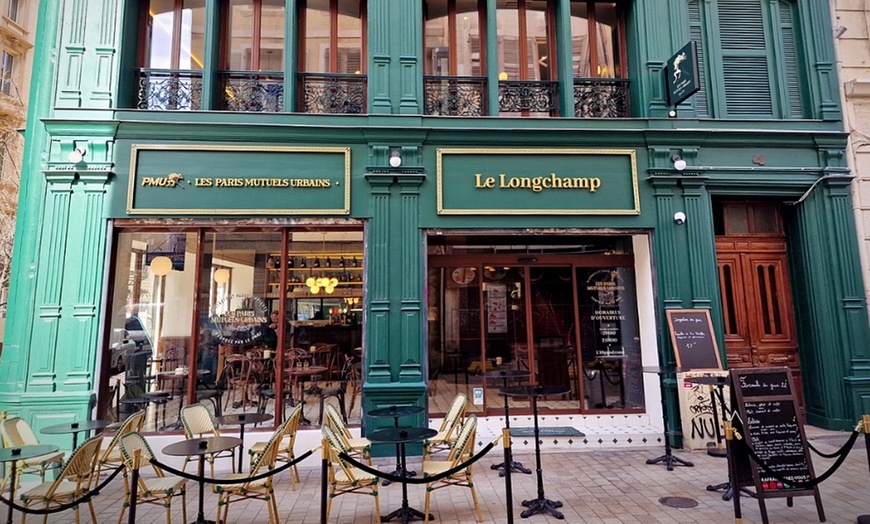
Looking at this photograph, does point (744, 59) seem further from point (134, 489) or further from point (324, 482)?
point (134, 489)

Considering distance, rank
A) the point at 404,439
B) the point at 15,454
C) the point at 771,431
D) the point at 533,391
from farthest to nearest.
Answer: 1. the point at 533,391
2. the point at 771,431
3. the point at 404,439
4. the point at 15,454

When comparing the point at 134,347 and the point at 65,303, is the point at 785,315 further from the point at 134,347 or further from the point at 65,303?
the point at 65,303

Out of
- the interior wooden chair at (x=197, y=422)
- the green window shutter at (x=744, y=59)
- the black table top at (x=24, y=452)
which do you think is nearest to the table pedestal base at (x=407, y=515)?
the interior wooden chair at (x=197, y=422)

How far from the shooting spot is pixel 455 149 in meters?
7.81

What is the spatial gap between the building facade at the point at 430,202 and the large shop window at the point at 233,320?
0.04 metres

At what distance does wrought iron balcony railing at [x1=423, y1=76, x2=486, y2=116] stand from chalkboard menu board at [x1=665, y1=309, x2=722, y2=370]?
4.56 meters

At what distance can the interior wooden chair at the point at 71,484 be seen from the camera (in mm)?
4488

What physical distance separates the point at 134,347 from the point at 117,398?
0.76 metres

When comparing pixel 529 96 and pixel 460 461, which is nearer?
pixel 460 461

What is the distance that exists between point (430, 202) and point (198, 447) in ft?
15.2

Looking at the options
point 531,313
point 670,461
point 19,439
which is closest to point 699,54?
point 531,313

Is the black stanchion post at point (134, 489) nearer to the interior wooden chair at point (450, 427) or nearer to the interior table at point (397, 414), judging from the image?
the interior table at point (397, 414)

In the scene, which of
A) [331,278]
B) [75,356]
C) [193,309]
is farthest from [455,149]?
[75,356]

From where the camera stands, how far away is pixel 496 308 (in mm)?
9078
